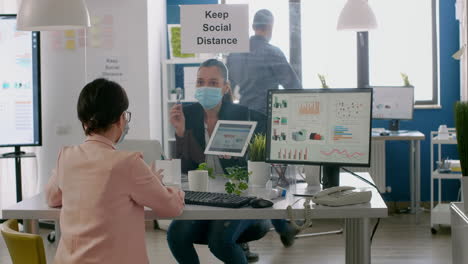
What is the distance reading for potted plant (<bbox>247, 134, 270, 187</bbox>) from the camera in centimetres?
298

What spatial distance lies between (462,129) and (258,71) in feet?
10.8

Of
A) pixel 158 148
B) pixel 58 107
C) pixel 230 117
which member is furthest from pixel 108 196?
pixel 58 107

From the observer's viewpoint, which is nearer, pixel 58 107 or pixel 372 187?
pixel 372 187

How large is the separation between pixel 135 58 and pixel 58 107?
2.48 feet

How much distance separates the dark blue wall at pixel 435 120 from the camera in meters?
6.44

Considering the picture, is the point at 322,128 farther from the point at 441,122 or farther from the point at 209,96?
the point at 441,122

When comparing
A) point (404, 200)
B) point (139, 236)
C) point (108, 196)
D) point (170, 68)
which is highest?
point (170, 68)

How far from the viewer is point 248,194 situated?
9.00ft

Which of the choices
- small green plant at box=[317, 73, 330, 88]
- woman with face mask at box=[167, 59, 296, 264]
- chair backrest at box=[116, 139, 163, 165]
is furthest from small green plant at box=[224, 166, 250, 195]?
small green plant at box=[317, 73, 330, 88]

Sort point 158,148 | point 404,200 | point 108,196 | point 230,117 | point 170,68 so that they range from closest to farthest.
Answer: point 108,196 → point 158,148 → point 230,117 → point 170,68 → point 404,200

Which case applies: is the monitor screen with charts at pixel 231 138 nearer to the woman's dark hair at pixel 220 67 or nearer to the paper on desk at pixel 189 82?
the woman's dark hair at pixel 220 67

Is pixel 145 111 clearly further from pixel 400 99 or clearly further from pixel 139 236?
pixel 139 236

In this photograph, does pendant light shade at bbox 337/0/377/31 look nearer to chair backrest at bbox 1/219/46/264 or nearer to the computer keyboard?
the computer keyboard

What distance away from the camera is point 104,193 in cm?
217
